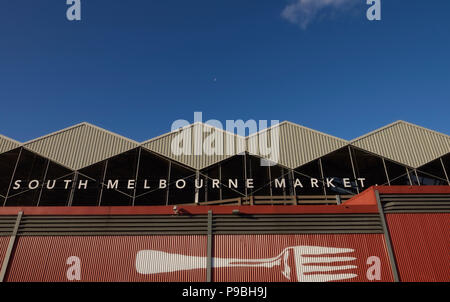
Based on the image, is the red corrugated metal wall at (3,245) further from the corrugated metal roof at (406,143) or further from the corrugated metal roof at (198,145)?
the corrugated metal roof at (406,143)

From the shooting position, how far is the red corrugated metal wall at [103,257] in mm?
15734

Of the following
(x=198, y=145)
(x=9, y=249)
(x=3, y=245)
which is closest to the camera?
(x=9, y=249)

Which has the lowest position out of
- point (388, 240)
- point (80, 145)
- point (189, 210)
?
point (388, 240)

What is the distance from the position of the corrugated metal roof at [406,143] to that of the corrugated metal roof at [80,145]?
22101mm

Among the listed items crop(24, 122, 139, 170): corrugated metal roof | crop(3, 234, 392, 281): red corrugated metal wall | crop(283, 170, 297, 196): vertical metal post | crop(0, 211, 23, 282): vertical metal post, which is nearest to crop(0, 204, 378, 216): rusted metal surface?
crop(0, 211, 23, 282): vertical metal post

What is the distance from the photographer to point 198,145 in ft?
92.8

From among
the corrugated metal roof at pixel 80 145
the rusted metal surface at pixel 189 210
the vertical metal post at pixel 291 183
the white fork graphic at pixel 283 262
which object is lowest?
the white fork graphic at pixel 283 262

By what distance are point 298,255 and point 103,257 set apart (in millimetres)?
10097

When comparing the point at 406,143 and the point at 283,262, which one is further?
the point at 406,143

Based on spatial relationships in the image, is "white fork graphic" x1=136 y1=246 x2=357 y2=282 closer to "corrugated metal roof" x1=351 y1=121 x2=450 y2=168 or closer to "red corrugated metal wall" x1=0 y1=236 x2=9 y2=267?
"red corrugated metal wall" x1=0 y1=236 x2=9 y2=267

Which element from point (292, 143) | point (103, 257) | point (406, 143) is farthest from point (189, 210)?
point (406, 143)

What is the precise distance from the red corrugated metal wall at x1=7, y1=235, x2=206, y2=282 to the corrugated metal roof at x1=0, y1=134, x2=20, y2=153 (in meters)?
14.7

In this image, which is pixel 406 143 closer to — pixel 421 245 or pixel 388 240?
pixel 421 245

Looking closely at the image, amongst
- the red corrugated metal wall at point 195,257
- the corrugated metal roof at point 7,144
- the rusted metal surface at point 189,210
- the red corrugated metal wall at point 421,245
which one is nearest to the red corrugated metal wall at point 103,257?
the red corrugated metal wall at point 195,257
